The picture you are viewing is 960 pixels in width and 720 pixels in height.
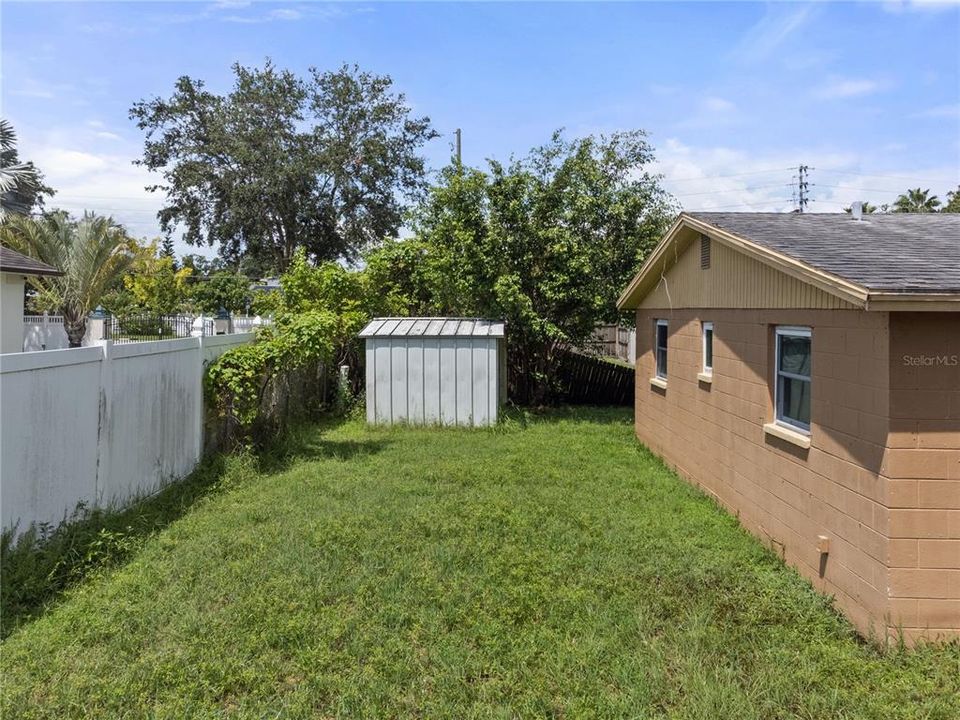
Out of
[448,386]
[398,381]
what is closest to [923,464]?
[448,386]

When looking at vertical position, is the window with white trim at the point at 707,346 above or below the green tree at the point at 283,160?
below

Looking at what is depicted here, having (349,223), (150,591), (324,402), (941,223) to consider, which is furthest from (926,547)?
(349,223)

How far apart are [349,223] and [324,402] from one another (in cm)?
2102

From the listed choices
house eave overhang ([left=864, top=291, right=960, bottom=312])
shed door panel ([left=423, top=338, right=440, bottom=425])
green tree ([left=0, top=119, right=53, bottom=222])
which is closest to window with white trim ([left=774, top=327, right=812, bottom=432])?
house eave overhang ([left=864, top=291, right=960, bottom=312])

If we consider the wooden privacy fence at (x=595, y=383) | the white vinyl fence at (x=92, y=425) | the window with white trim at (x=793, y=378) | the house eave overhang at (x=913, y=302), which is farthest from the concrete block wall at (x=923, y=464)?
the wooden privacy fence at (x=595, y=383)

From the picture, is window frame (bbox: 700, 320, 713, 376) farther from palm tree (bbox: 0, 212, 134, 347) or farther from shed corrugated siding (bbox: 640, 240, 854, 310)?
palm tree (bbox: 0, 212, 134, 347)

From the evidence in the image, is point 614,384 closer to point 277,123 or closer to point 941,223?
point 941,223

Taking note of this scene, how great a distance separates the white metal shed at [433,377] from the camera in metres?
11.8

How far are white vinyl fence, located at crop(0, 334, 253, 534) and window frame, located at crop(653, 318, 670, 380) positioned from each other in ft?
21.1

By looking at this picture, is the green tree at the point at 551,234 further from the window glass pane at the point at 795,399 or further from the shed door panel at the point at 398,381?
the window glass pane at the point at 795,399

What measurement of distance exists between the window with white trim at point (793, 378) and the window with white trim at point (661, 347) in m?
3.95

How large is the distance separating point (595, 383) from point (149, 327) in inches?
703

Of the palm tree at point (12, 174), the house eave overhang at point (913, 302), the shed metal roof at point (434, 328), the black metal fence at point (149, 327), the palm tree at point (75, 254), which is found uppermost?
the palm tree at point (12, 174)

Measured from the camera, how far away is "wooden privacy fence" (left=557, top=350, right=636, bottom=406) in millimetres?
15398
